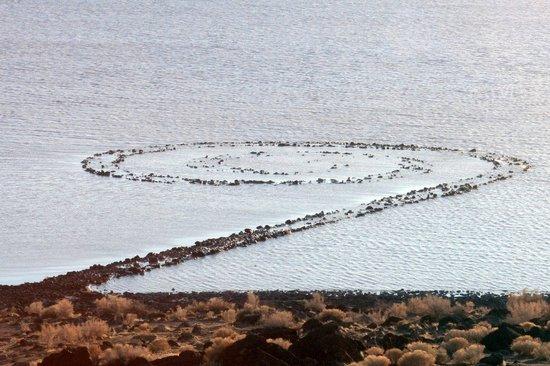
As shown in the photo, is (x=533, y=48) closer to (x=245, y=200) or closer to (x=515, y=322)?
(x=245, y=200)

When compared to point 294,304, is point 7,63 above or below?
above

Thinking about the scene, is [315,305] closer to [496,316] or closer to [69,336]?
[496,316]

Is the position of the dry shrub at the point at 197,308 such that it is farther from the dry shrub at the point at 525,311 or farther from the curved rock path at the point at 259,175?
the dry shrub at the point at 525,311

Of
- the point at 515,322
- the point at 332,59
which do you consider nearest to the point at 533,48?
the point at 332,59

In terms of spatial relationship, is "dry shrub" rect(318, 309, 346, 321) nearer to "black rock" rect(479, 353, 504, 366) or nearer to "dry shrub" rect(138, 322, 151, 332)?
"dry shrub" rect(138, 322, 151, 332)

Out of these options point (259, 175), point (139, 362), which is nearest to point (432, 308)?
point (139, 362)

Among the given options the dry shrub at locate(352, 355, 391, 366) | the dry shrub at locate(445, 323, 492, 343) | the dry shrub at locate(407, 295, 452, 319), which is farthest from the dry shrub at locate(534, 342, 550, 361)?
the dry shrub at locate(407, 295, 452, 319)
